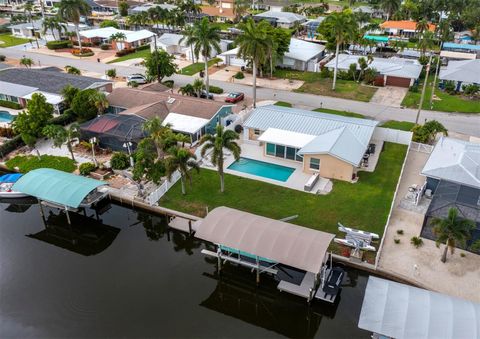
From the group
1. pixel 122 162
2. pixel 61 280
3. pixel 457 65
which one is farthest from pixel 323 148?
pixel 457 65

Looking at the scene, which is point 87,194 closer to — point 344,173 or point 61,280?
point 61,280

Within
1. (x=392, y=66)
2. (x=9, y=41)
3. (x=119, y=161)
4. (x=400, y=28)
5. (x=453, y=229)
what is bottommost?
(x=119, y=161)

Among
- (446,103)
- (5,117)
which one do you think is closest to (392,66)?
(446,103)

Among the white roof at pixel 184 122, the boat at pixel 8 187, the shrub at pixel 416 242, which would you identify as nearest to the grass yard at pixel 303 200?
the shrub at pixel 416 242

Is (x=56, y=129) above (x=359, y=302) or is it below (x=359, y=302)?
above

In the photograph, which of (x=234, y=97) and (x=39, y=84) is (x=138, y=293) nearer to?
(x=234, y=97)

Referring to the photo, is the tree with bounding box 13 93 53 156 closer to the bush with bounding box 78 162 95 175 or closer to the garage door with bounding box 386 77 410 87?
the bush with bounding box 78 162 95 175

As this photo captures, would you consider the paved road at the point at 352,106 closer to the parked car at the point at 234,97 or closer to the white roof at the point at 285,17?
the parked car at the point at 234,97
